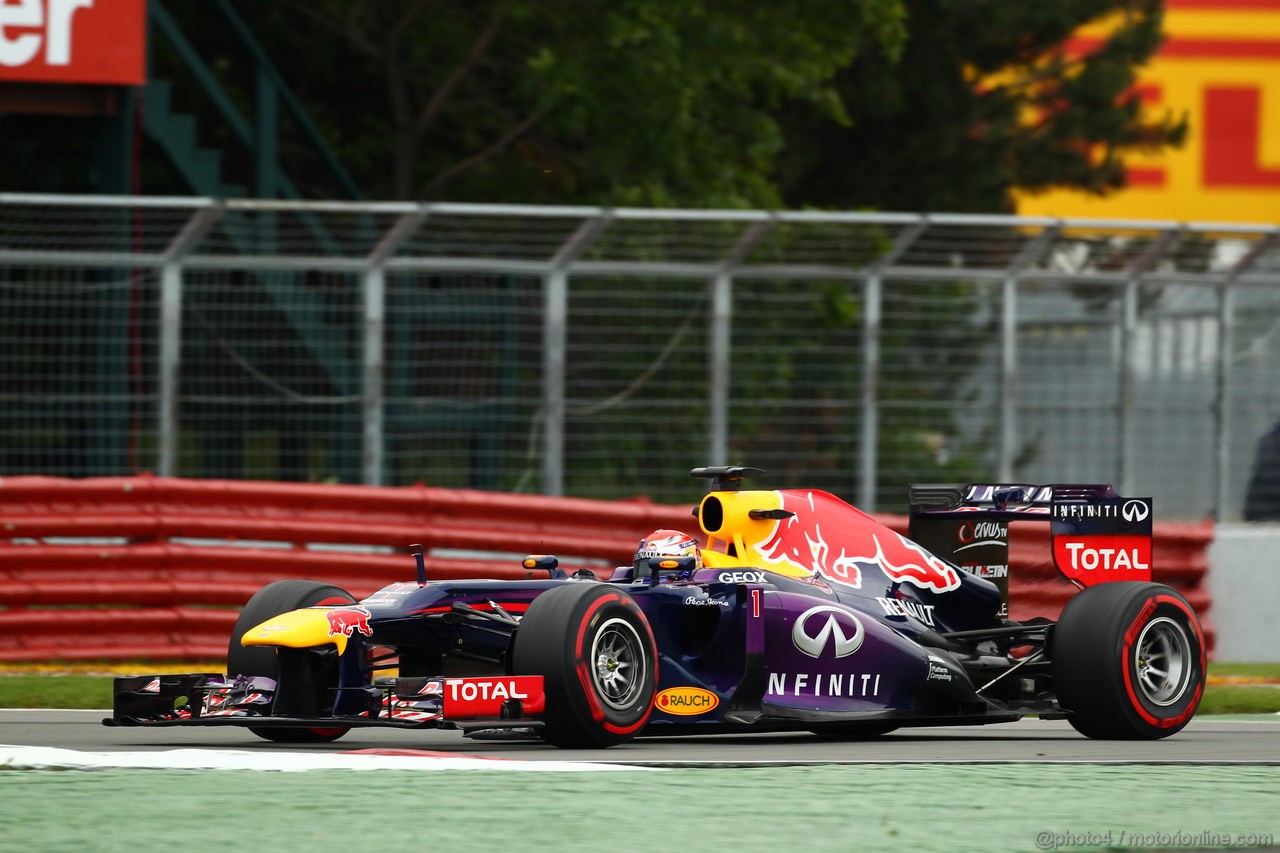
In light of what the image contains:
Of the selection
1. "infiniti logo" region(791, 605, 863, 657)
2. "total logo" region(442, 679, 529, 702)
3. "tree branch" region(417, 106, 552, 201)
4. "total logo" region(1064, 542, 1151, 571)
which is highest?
"tree branch" region(417, 106, 552, 201)

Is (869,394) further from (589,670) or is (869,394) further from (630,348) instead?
(589,670)

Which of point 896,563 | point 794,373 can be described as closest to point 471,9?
point 794,373

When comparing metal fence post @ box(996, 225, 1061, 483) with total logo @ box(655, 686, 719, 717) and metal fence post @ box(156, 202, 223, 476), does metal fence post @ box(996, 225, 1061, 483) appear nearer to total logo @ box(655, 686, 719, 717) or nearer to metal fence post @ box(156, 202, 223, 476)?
metal fence post @ box(156, 202, 223, 476)

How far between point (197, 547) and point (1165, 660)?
5.88 metres

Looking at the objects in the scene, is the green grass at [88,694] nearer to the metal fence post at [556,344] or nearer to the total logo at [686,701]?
the metal fence post at [556,344]

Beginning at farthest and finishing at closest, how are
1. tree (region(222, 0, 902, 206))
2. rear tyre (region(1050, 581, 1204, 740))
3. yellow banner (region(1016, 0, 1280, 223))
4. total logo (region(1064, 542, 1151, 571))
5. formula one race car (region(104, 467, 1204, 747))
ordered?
yellow banner (region(1016, 0, 1280, 223)) → tree (region(222, 0, 902, 206)) → total logo (region(1064, 542, 1151, 571)) → rear tyre (region(1050, 581, 1204, 740)) → formula one race car (region(104, 467, 1204, 747))

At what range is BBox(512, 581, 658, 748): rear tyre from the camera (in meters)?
7.91

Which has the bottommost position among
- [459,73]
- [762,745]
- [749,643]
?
[762,745]

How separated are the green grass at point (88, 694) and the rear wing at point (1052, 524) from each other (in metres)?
1.79

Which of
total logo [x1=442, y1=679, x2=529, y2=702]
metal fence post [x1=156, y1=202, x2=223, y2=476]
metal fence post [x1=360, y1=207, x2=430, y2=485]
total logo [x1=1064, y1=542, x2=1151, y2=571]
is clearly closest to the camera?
total logo [x1=442, y1=679, x2=529, y2=702]

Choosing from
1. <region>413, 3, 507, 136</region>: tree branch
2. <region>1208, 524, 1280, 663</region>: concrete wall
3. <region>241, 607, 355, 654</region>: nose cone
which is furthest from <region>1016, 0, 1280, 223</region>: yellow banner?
<region>241, 607, 355, 654</region>: nose cone

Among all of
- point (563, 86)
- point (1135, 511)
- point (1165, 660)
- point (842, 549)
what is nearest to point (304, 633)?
point (842, 549)

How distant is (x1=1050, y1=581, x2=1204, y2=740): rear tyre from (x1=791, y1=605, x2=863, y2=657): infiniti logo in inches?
34.0

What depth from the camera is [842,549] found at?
9.39 meters
